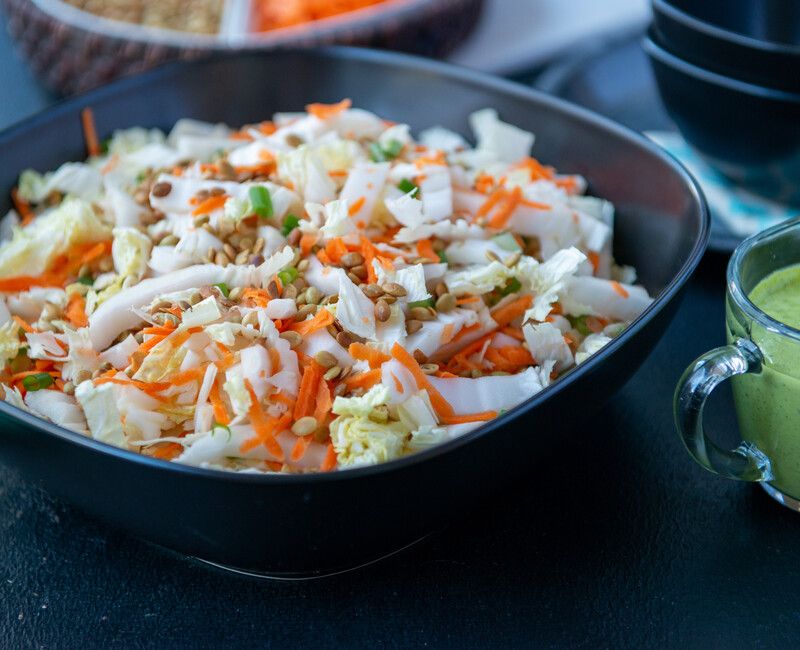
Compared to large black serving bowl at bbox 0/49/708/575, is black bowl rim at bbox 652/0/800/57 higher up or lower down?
higher up

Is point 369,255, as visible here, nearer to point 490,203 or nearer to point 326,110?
point 490,203

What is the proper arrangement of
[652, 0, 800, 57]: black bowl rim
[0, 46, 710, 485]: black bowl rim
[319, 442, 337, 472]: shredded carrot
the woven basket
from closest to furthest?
[0, 46, 710, 485]: black bowl rim, [319, 442, 337, 472]: shredded carrot, [652, 0, 800, 57]: black bowl rim, the woven basket

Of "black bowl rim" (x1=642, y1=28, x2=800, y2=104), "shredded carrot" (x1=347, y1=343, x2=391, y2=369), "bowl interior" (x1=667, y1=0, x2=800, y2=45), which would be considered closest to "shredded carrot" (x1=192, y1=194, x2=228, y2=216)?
"shredded carrot" (x1=347, y1=343, x2=391, y2=369)

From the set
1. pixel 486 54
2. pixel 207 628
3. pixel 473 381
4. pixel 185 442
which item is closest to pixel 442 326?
pixel 473 381

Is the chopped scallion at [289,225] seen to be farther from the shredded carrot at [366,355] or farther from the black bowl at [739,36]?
the black bowl at [739,36]

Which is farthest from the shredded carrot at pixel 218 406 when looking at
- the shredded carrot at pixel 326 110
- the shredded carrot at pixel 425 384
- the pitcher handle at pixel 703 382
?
the shredded carrot at pixel 326 110

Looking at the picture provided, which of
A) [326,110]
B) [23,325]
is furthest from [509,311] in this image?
[23,325]

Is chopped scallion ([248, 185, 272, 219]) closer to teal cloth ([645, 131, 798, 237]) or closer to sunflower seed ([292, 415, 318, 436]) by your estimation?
sunflower seed ([292, 415, 318, 436])
